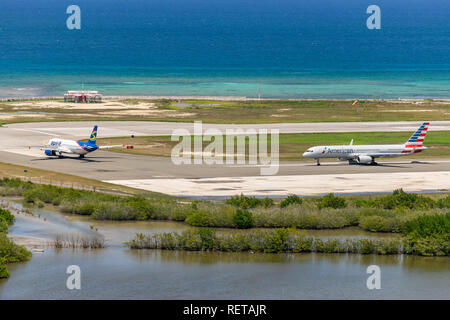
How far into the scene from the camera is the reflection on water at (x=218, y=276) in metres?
47.6

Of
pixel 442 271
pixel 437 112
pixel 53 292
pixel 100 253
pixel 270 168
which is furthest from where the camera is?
pixel 437 112

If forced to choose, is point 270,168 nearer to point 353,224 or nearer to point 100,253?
point 353,224

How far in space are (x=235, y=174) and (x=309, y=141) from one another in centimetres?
4090

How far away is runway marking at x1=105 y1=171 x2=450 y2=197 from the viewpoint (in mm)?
85062

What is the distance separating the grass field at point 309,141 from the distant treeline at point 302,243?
55055 mm

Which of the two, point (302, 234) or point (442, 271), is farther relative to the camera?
point (302, 234)

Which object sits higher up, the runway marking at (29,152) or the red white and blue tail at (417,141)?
the red white and blue tail at (417,141)

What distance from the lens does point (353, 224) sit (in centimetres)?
6975

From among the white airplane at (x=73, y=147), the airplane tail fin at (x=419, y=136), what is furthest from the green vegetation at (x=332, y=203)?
the white airplane at (x=73, y=147)

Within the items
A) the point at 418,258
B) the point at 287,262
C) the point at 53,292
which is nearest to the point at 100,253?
the point at 53,292

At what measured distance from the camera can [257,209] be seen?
71.2m

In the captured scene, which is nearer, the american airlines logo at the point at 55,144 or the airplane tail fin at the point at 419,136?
the american airlines logo at the point at 55,144

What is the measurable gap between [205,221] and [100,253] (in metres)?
12.2

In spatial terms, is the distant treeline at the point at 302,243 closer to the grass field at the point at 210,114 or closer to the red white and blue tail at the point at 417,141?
the red white and blue tail at the point at 417,141
